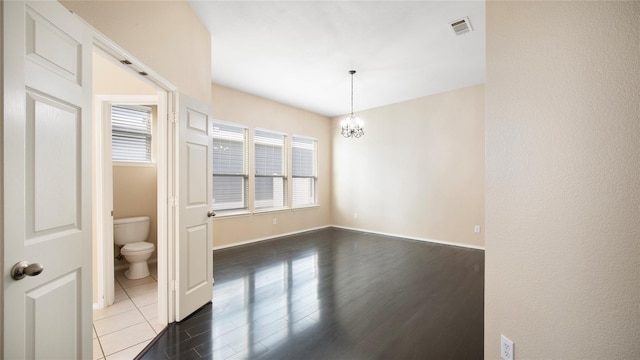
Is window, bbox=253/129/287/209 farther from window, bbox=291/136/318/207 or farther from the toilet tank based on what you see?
the toilet tank

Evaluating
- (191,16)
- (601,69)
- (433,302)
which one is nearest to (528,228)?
(601,69)

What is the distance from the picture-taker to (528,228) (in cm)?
125

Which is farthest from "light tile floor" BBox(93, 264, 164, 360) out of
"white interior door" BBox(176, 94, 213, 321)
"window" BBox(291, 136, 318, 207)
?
"window" BBox(291, 136, 318, 207)

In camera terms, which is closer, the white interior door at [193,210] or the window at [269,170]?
the white interior door at [193,210]

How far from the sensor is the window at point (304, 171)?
6.06 metres

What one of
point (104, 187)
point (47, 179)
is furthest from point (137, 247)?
point (47, 179)

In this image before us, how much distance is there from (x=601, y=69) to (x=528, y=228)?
0.73m

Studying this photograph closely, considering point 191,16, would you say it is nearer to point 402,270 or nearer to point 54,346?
point 54,346

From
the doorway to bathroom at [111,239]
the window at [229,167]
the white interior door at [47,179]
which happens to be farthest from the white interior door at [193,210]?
the window at [229,167]

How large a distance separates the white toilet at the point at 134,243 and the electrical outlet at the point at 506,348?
3.61m

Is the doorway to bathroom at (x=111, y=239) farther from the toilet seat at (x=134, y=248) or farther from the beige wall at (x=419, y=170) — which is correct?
the beige wall at (x=419, y=170)

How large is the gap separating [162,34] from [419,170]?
15.5 feet

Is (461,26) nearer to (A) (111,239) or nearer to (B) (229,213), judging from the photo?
(A) (111,239)

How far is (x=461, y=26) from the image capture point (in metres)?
2.71
